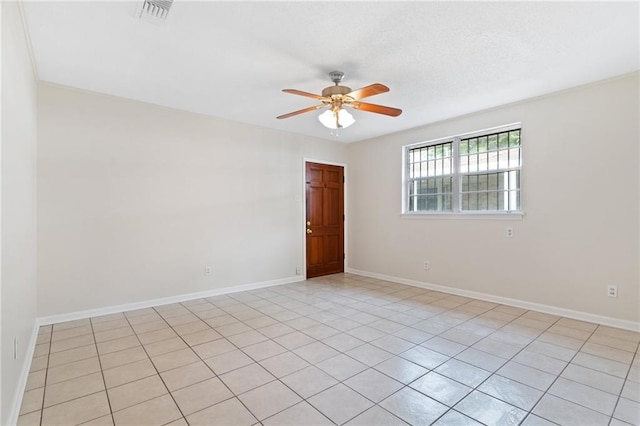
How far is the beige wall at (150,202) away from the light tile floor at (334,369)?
22.8 inches

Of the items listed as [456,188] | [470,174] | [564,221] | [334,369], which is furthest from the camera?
[456,188]

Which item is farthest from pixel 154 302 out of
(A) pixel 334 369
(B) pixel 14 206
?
(A) pixel 334 369

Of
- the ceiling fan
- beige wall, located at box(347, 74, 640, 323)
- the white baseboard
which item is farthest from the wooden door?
the ceiling fan

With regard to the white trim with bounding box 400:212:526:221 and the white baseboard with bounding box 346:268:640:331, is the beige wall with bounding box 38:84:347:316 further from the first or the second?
the white baseboard with bounding box 346:268:640:331

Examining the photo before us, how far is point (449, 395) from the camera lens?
6.81ft

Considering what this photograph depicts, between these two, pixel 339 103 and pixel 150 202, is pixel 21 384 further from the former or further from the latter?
pixel 339 103

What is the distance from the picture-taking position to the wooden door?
226 inches

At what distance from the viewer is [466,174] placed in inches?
181

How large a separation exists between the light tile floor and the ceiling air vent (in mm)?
2638

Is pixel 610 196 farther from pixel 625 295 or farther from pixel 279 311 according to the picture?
pixel 279 311

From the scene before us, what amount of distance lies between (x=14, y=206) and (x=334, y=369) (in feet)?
8.06

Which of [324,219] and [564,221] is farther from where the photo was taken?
[324,219]

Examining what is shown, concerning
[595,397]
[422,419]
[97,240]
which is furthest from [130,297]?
[595,397]

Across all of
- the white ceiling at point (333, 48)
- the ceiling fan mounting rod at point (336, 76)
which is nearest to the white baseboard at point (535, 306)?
the white ceiling at point (333, 48)
